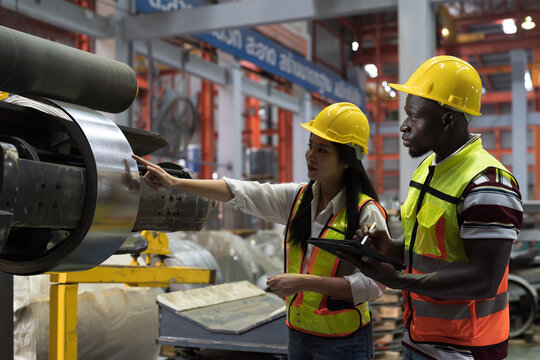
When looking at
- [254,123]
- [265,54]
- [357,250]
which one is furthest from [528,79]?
[357,250]

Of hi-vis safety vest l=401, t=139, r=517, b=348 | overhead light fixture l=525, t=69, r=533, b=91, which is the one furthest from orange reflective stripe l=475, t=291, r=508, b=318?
overhead light fixture l=525, t=69, r=533, b=91

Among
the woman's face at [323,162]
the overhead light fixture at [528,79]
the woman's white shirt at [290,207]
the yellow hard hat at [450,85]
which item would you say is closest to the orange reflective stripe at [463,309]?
the woman's white shirt at [290,207]

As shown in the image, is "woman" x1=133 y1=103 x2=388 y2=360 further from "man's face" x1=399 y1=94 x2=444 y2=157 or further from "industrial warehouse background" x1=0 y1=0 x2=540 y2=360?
"man's face" x1=399 y1=94 x2=444 y2=157

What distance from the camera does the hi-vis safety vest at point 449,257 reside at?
1559mm

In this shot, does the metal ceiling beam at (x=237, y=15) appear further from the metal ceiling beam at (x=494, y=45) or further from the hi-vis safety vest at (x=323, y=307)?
the metal ceiling beam at (x=494, y=45)

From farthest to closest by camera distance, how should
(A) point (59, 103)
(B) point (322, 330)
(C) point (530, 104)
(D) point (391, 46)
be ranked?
(C) point (530, 104)
(D) point (391, 46)
(B) point (322, 330)
(A) point (59, 103)

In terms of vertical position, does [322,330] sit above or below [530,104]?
below

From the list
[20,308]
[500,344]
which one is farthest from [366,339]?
[20,308]

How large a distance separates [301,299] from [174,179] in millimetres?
577

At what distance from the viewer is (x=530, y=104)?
89.6 ft

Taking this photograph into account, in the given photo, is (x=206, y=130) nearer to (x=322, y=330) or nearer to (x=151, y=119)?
(x=151, y=119)

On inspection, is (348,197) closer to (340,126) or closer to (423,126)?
(340,126)

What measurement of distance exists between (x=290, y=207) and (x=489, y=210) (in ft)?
2.89

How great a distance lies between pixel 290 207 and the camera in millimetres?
2213
